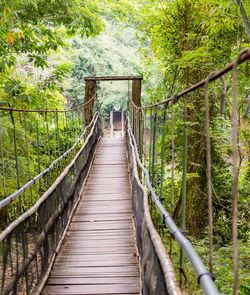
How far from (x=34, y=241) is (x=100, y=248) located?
3.43ft

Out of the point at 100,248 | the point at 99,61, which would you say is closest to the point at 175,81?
the point at 100,248

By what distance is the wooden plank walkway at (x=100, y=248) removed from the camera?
9.45 feet

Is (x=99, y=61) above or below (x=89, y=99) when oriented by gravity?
above

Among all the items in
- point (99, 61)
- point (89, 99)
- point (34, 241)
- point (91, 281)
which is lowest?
point (91, 281)

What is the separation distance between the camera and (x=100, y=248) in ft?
11.9

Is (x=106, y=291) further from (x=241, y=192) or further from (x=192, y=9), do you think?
(x=192, y=9)

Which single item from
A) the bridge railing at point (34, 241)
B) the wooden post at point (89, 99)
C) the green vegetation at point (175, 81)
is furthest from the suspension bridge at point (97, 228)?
the wooden post at point (89, 99)

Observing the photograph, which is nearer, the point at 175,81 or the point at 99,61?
the point at 175,81

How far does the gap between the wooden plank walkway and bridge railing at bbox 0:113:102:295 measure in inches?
4.7

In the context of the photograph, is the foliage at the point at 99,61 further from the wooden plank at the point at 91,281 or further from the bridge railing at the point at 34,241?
A: the wooden plank at the point at 91,281

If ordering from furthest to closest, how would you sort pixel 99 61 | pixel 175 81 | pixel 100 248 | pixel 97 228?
pixel 99 61, pixel 175 81, pixel 97 228, pixel 100 248

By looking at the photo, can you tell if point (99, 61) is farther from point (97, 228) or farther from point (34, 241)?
point (34, 241)

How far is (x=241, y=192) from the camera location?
583cm

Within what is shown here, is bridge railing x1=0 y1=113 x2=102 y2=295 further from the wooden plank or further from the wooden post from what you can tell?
the wooden post
